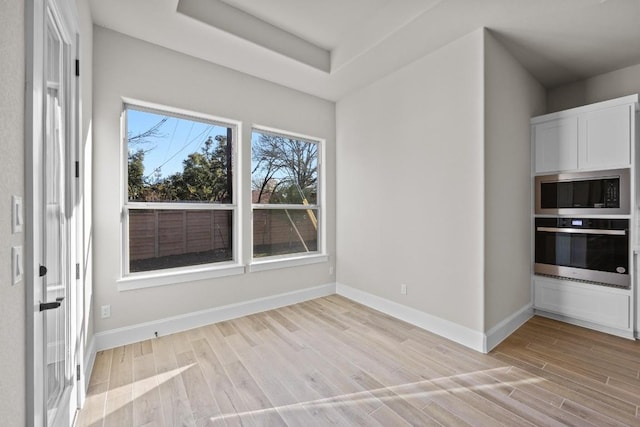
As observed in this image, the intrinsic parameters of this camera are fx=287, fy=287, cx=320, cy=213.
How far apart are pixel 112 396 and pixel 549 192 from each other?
4538mm

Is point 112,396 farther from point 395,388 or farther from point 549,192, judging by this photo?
point 549,192

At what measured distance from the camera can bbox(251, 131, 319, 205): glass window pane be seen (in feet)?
12.3

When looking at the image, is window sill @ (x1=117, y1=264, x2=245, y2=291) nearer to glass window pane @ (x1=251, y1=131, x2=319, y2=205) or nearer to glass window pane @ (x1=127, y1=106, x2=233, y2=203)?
glass window pane @ (x1=127, y1=106, x2=233, y2=203)

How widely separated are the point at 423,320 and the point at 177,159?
3.20 m

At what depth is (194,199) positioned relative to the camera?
3.23m

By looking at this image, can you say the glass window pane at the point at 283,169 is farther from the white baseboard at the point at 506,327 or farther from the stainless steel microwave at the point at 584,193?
the stainless steel microwave at the point at 584,193

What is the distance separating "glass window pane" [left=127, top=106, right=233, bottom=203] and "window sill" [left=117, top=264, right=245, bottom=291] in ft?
2.50

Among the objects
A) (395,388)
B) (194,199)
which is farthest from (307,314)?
(194,199)

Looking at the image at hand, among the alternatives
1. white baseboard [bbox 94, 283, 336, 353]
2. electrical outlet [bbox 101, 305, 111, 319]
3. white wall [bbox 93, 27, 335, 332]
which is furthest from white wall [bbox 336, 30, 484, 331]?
electrical outlet [bbox 101, 305, 111, 319]

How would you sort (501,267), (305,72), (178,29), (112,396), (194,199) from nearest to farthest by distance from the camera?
(112,396), (178,29), (501,267), (194,199), (305,72)

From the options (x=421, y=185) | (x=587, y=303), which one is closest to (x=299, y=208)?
(x=421, y=185)

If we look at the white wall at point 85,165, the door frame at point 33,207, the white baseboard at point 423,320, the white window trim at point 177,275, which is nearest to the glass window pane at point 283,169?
the white window trim at point 177,275

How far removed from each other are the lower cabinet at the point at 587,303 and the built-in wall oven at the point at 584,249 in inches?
3.6

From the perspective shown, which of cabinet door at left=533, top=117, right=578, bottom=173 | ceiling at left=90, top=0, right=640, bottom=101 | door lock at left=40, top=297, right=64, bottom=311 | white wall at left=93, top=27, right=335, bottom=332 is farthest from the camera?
cabinet door at left=533, top=117, right=578, bottom=173
